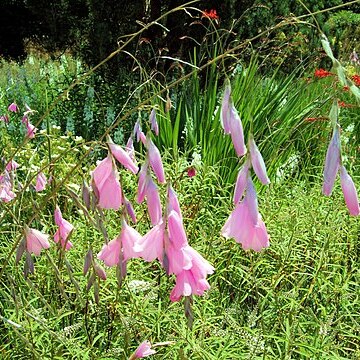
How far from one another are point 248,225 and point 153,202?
18cm

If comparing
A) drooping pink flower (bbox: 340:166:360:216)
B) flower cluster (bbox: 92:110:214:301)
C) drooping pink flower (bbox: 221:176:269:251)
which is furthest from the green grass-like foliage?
drooping pink flower (bbox: 340:166:360:216)

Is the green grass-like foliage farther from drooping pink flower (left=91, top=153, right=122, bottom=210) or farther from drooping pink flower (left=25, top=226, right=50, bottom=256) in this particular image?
drooping pink flower (left=91, top=153, right=122, bottom=210)

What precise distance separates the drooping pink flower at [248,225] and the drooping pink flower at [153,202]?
14cm

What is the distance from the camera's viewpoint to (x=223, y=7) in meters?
6.02

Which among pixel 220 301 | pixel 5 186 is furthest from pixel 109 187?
pixel 220 301

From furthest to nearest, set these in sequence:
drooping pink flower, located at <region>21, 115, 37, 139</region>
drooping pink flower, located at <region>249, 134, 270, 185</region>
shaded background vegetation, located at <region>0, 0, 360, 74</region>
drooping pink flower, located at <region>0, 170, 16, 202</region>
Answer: shaded background vegetation, located at <region>0, 0, 360, 74</region>
drooping pink flower, located at <region>0, 170, 16, 202</region>
drooping pink flower, located at <region>21, 115, 37, 139</region>
drooping pink flower, located at <region>249, 134, 270, 185</region>

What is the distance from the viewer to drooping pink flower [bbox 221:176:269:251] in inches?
45.4

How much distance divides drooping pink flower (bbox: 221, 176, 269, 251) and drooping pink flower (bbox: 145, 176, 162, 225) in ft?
0.47

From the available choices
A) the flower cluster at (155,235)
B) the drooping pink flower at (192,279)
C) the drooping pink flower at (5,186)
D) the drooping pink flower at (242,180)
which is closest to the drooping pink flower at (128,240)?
the flower cluster at (155,235)

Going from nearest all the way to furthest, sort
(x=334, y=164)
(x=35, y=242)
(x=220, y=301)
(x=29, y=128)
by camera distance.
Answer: (x=334, y=164), (x=35, y=242), (x=220, y=301), (x=29, y=128)

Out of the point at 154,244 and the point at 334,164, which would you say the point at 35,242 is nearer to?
the point at 154,244

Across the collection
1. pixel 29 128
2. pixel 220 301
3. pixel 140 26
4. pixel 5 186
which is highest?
pixel 5 186

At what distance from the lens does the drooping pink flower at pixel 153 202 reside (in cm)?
121

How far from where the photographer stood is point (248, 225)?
3.81ft
